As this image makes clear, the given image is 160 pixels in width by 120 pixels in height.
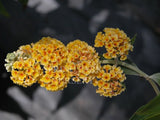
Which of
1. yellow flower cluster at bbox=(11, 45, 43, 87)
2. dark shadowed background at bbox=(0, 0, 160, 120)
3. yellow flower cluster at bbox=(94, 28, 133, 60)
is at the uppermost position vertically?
dark shadowed background at bbox=(0, 0, 160, 120)

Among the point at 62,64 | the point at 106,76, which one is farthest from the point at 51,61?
the point at 106,76

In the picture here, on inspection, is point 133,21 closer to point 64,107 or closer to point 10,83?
point 64,107

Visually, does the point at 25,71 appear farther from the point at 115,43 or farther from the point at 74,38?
the point at 74,38

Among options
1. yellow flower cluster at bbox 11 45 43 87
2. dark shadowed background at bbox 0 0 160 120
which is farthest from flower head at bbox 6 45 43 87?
dark shadowed background at bbox 0 0 160 120

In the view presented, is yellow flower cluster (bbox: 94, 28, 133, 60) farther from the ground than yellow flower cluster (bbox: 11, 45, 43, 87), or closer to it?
farther from the ground

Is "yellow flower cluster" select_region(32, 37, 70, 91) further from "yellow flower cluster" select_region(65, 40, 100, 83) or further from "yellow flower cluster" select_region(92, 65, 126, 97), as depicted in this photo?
"yellow flower cluster" select_region(92, 65, 126, 97)

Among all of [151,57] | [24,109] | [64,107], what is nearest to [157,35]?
[151,57]

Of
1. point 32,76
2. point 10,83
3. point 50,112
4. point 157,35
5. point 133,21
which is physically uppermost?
point 133,21
